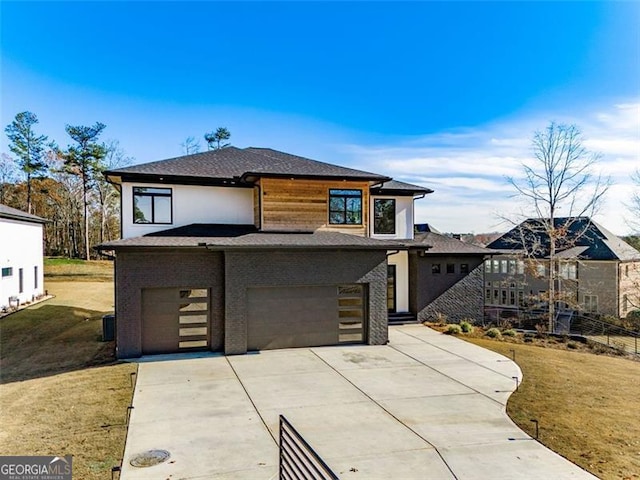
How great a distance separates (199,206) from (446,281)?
11.6m

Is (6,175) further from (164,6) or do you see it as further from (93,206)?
(164,6)

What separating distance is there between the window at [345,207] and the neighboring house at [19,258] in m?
16.5

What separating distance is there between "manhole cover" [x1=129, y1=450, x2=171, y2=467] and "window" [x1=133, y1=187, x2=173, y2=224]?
970cm

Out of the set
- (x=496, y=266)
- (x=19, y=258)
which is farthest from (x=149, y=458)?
(x=496, y=266)

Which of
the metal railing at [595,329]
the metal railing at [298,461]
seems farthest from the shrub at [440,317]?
the metal railing at [298,461]

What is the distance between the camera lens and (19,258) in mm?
22516

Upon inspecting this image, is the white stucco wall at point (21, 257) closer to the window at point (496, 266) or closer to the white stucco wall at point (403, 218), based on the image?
the white stucco wall at point (403, 218)

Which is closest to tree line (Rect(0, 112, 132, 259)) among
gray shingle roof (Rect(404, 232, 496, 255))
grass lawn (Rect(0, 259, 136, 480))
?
grass lawn (Rect(0, 259, 136, 480))

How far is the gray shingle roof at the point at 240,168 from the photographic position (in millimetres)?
14812

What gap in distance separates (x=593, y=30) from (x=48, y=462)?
1961 centimetres

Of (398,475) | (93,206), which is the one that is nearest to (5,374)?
(398,475)

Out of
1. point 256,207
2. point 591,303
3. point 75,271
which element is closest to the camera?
point 256,207

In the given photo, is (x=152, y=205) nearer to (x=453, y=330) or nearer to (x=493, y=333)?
(x=453, y=330)

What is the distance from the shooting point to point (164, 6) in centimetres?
1373
